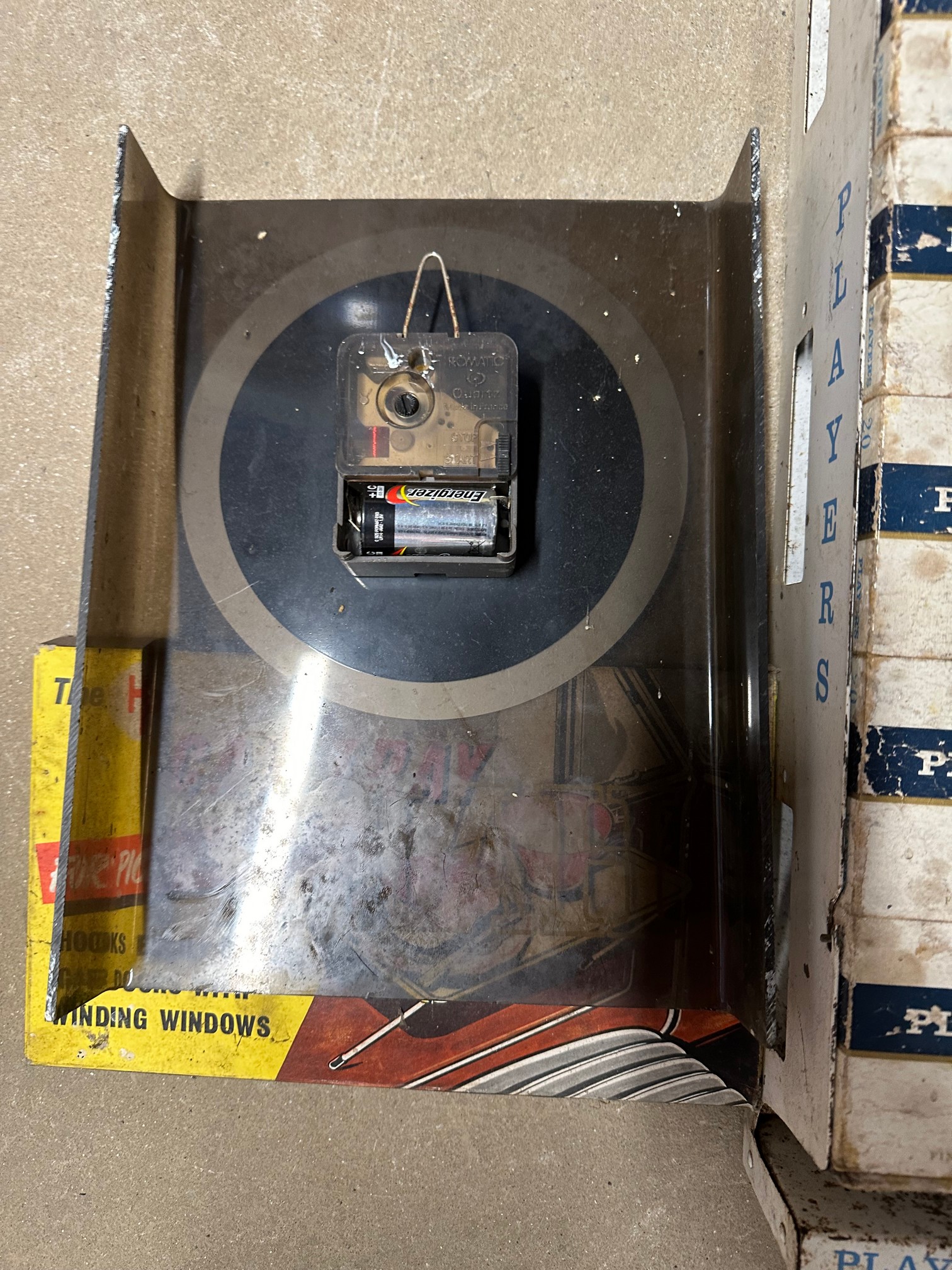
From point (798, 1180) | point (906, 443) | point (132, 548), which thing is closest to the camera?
point (906, 443)

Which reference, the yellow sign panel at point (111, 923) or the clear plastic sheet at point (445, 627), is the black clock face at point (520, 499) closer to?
the clear plastic sheet at point (445, 627)

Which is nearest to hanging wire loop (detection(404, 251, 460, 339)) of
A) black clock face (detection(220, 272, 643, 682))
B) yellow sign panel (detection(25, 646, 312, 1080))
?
black clock face (detection(220, 272, 643, 682))

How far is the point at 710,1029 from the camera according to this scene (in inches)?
32.1

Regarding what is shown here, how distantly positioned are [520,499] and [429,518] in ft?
0.41

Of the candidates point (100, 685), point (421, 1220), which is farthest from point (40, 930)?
point (421, 1220)

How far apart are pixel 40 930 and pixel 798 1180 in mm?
868

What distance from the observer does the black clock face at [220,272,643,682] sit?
2.74ft

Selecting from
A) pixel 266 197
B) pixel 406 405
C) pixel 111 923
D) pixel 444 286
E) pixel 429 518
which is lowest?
pixel 111 923

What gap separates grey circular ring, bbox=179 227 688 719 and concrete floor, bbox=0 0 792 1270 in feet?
0.32

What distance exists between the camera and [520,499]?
0.84 m

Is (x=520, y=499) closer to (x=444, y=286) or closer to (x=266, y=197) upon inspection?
(x=444, y=286)

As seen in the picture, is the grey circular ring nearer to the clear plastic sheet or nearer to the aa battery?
the clear plastic sheet

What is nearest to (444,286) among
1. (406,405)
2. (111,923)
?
(406,405)

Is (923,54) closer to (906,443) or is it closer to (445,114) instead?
(906,443)
